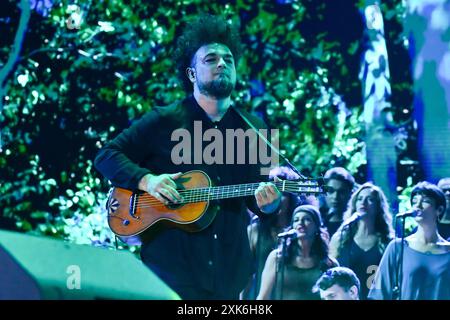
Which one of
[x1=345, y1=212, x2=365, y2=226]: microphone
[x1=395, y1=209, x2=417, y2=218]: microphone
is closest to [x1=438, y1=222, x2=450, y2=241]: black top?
[x1=395, y1=209, x2=417, y2=218]: microphone

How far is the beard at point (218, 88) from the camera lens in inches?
164

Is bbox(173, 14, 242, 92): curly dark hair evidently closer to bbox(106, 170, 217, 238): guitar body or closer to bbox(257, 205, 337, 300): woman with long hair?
bbox(106, 170, 217, 238): guitar body

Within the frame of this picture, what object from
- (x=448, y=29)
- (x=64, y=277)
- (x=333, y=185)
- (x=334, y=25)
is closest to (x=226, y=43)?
(x=334, y=25)

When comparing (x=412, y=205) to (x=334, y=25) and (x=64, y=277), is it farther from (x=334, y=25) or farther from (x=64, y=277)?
(x=64, y=277)

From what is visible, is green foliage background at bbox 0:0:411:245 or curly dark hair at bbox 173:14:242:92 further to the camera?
green foliage background at bbox 0:0:411:245

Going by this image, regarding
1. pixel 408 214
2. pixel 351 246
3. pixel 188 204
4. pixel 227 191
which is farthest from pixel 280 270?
pixel 408 214

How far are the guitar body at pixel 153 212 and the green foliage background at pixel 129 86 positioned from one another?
0.63ft

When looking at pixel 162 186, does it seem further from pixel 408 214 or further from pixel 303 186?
pixel 408 214

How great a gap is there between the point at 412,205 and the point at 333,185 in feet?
1.54

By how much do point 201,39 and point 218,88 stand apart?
1.06 ft

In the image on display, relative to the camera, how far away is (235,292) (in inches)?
162

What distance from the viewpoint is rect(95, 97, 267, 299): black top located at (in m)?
4.04

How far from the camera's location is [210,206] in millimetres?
4027

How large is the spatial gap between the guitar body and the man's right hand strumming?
30 millimetres
